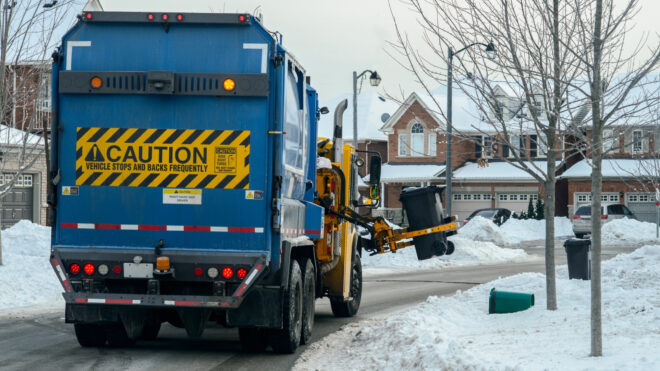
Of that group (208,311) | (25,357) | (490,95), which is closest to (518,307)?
(490,95)

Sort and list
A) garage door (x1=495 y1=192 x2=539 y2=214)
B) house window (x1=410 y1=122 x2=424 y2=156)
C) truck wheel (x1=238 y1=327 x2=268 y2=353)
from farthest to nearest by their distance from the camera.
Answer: house window (x1=410 y1=122 x2=424 y2=156) → garage door (x1=495 y1=192 x2=539 y2=214) → truck wheel (x1=238 y1=327 x2=268 y2=353)

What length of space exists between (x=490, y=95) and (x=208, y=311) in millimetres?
3759

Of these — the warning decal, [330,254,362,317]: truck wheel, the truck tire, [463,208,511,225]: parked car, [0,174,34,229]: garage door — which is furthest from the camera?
[463,208,511,225]: parked car

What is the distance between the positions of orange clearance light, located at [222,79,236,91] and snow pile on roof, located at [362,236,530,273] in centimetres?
1540

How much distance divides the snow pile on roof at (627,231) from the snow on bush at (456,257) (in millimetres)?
10255

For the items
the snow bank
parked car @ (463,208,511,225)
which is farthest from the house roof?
the snow bank

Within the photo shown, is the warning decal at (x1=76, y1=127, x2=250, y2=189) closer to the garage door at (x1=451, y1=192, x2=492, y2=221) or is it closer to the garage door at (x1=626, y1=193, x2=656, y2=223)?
the garage door at (x1=451, y1=192, x2=492, y2=221)

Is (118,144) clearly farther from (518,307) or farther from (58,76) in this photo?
(518,307)

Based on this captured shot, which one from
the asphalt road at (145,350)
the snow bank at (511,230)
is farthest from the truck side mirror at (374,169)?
the snow bank at (511,230)

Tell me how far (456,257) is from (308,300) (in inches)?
733

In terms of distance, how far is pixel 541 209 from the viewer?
49.1 metres

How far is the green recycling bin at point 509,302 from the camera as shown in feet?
37.3

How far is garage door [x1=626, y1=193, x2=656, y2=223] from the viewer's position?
5122 centimetres

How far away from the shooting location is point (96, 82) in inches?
365
